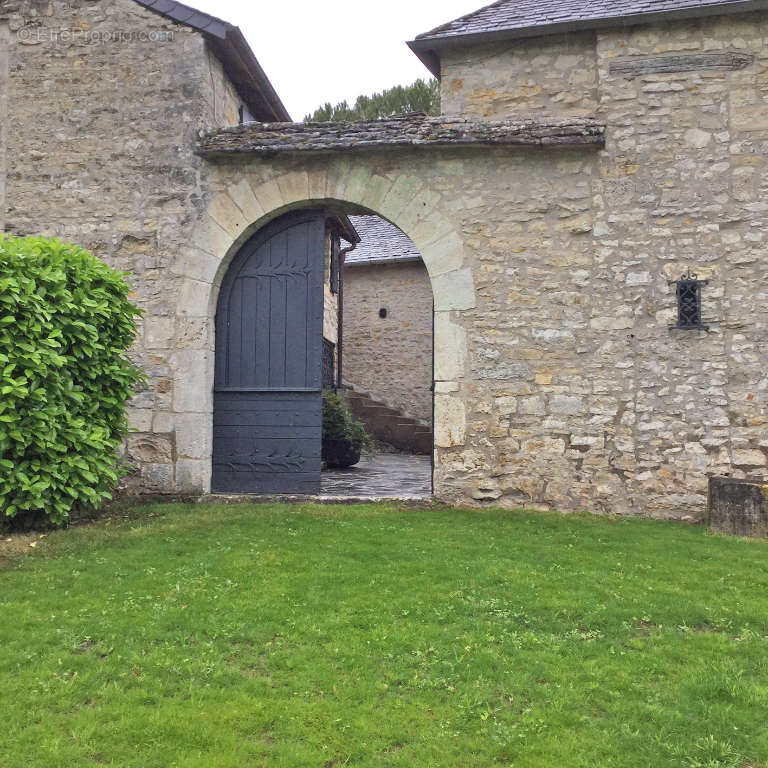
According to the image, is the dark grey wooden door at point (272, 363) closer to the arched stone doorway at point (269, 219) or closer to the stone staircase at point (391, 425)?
the arched stone doorway at point (269, 219)

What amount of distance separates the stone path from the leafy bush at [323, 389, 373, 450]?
0.50 meters

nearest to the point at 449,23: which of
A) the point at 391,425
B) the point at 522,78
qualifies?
the point at 522,78

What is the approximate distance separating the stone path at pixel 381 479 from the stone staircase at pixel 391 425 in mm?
1772

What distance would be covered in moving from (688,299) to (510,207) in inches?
72.3

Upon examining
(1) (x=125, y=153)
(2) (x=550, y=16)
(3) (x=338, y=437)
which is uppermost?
(2) (x=550, y=16)

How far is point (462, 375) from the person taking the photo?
21.1ft

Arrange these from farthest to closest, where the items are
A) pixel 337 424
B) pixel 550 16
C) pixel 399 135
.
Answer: pixel 337 424
pixel 550 16
pixel 399 135

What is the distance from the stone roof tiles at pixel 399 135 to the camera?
6.27 meters

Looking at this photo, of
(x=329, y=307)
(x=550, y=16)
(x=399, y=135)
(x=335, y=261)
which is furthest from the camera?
(x=335, y=261)

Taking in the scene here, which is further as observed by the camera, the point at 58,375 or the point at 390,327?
the point at 390,327

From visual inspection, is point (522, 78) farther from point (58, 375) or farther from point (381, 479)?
point (58, 375)

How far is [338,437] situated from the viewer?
412 inches

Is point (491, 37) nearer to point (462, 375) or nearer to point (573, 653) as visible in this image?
point (462, 375)

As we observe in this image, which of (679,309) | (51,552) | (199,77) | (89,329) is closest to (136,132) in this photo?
(199,77)
